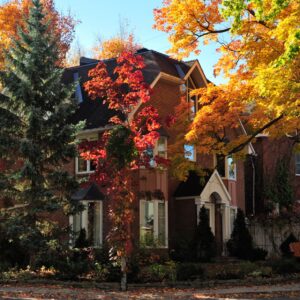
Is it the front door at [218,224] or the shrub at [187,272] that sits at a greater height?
the front door at [218,224]

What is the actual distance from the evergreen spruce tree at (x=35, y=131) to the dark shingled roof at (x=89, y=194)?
376cm

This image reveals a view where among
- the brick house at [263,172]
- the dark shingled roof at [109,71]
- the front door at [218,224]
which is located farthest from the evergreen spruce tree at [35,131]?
the brick house at [263,172]

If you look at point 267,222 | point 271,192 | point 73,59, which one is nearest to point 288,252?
point 267,222

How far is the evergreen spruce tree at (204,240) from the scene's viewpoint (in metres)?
23.6

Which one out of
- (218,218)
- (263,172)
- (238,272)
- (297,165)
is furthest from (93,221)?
(297,165)

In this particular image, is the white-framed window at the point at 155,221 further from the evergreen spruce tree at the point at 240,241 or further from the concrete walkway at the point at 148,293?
the concrete walkway at the point at 148,293

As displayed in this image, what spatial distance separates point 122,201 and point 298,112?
589 centimetres

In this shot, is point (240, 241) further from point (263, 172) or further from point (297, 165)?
point (297, 165)

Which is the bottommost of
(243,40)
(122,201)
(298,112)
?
(122,201)

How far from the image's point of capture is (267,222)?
90.2 feet

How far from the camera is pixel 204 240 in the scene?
23.7 metres

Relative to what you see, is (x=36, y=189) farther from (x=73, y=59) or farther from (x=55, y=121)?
(x=73, y=59)

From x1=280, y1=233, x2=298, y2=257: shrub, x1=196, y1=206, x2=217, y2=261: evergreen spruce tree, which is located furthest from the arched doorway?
x1=280, y1=233, x2=298, y2=257: shrub

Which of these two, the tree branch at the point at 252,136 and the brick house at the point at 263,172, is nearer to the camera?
the tree branch at the point at 252,136
